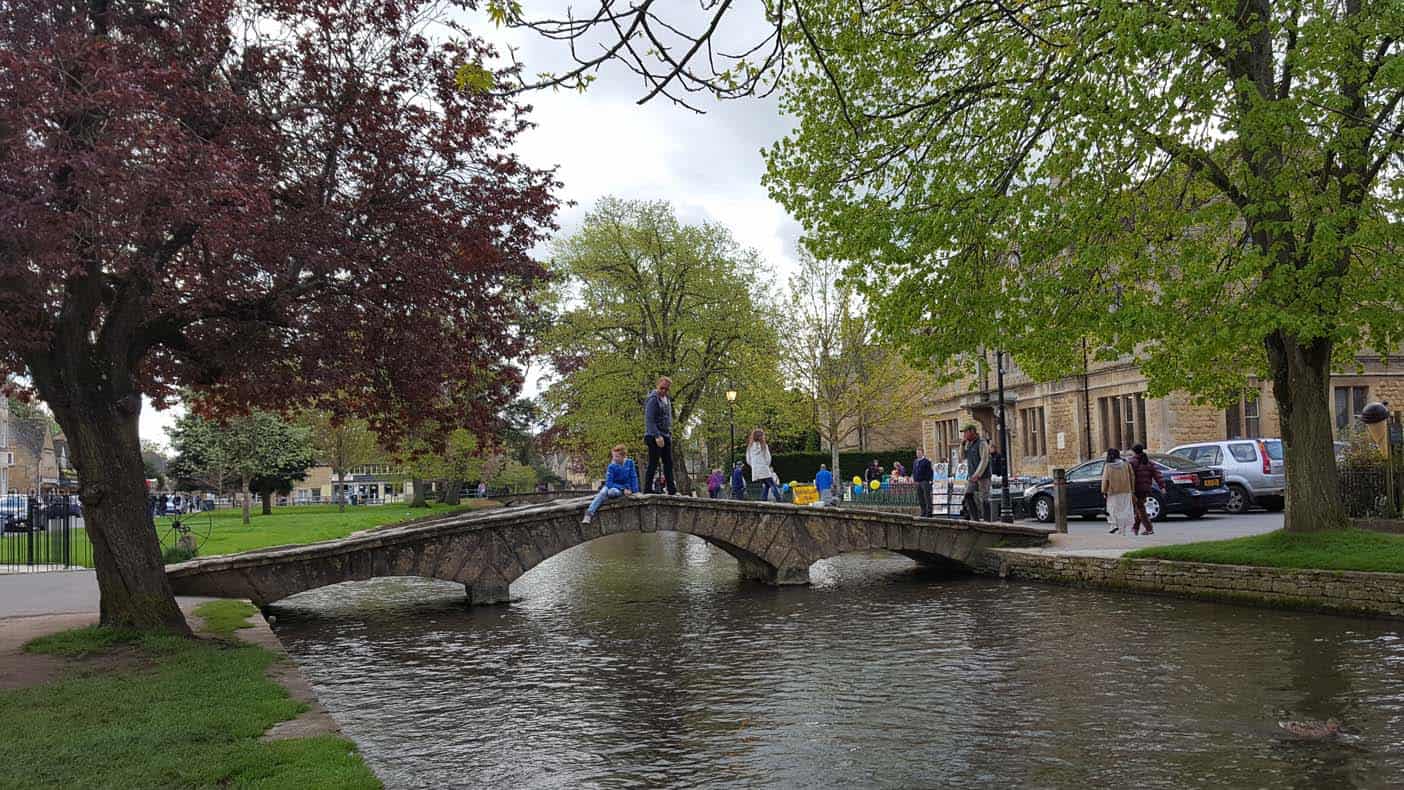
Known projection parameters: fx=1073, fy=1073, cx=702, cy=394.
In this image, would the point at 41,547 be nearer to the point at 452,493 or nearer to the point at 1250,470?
the point at 1250,470

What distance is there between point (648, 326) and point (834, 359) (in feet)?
26.5

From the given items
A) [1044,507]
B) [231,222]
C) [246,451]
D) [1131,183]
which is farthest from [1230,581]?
[246,451]

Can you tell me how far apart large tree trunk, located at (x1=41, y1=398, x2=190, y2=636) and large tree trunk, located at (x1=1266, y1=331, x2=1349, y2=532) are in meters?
14.8

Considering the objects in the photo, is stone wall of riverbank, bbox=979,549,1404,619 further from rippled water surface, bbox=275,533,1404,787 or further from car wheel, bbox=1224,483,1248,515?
car wheel, bbox=1224,483,1248,515

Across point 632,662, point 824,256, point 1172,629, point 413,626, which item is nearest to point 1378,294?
point 1172,629

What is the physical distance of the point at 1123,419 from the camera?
38.6 metres

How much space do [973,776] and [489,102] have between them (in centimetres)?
896

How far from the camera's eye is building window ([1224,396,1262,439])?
34969 millimetres

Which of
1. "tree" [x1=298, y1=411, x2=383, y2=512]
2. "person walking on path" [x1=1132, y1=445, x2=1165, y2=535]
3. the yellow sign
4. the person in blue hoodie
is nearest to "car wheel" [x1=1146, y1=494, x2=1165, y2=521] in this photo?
"person walking on path" [x1=1132, y1=445, x2=1165, y2=535]

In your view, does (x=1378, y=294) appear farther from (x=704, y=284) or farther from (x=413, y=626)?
(x=704, y=284)

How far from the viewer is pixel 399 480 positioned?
69125 mm

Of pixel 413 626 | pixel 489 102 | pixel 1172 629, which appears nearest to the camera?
pixel 489 102

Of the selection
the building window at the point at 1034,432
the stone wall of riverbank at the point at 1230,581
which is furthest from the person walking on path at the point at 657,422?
the building window at the point at 1034,432

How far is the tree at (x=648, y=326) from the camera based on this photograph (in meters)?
40.3
